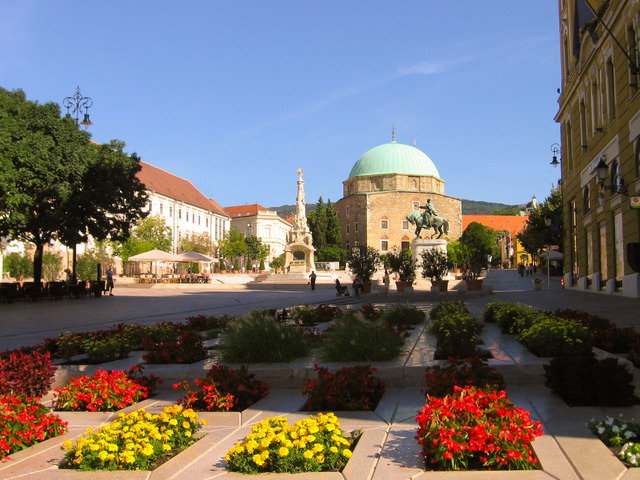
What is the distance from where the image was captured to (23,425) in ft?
17.3

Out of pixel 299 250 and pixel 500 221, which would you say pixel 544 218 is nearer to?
pixel 299 250

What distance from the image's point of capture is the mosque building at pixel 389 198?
9938 centimetres

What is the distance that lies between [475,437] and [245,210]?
→ 12399 cm

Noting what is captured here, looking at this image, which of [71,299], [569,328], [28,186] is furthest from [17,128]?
[569,328]

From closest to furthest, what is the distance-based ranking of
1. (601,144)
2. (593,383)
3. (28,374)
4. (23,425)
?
(23,425) < (593,383) < (28,374) < (601,144)

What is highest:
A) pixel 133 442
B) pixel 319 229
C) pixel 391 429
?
pixel 319 229

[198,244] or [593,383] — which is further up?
[198,244]

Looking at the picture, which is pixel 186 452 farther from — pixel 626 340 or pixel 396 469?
pixel 626 340

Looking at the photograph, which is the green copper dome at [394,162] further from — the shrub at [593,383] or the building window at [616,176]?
the shrub at [593,383]

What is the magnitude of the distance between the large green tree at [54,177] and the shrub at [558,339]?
2048 centimetres

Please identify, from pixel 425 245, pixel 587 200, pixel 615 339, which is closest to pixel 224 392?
pixel 615 339

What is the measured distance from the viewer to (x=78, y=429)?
5902 millimetres

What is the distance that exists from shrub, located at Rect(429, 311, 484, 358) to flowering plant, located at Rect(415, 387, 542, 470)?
3.13 meters

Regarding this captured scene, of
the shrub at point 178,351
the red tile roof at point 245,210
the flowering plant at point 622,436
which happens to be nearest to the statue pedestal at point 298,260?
the shrub at point 178,351
